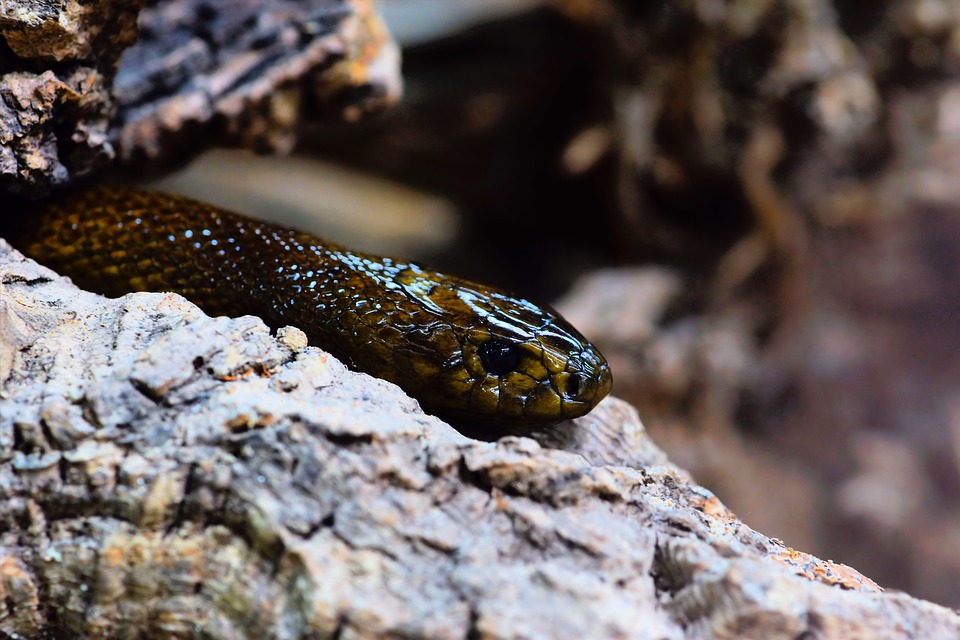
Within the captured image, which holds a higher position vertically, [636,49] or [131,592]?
[636,49]

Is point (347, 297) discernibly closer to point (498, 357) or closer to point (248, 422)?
point (498, 357)

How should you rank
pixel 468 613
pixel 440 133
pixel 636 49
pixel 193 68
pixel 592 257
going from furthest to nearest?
1. pixel 440 133
2. pixel 592 257
3. pixel 636 49
4. pixel 193 68
5. pixel 468 613

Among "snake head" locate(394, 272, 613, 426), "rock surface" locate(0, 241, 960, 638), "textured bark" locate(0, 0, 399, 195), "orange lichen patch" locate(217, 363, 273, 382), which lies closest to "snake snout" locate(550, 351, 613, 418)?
"snake head" locate(394, 272, 613, 426)

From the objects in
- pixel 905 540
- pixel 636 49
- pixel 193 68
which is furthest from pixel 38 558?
pixel 905 540

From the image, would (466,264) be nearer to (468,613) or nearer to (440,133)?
(440,133)

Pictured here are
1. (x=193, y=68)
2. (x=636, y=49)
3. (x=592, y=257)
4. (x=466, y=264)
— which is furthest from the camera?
(x=466, y=264)

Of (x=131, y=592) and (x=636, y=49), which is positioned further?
(x=636, y=49)

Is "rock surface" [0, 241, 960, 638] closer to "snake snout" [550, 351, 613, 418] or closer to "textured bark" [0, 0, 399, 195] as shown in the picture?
"snake snout" [550, 351, 613, 418]

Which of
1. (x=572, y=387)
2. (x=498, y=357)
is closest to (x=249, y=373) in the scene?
(x=498, y=357)
